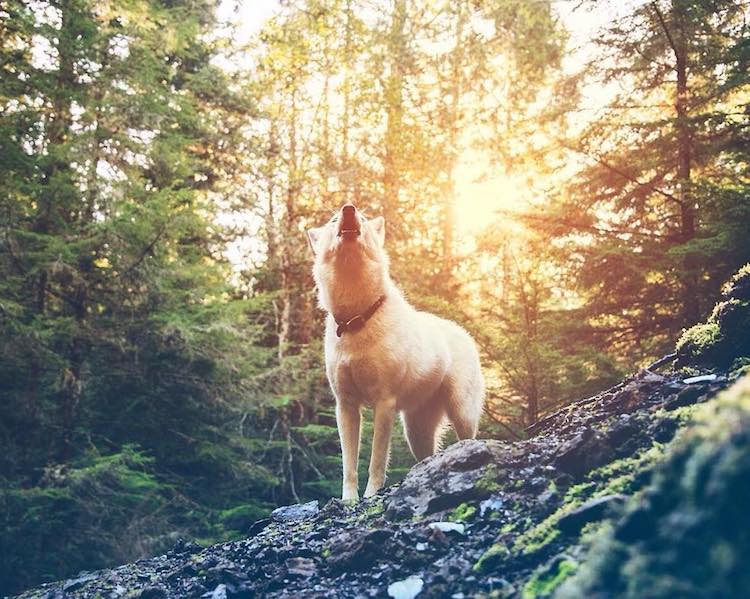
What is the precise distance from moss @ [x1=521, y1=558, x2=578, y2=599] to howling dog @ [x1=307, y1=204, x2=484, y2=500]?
2889 millimetres

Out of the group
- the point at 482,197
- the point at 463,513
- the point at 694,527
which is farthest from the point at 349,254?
the point at 482,197

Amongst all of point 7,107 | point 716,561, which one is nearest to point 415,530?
point 716,561

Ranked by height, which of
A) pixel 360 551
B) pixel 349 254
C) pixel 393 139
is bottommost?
pixel 360 551

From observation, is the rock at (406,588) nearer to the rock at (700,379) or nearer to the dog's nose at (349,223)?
the rock at (700,379)

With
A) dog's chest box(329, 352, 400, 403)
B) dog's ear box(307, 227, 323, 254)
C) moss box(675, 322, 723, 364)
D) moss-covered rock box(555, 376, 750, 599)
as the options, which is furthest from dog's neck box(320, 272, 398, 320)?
moss-covered rock box(555, 376, 750, 599)

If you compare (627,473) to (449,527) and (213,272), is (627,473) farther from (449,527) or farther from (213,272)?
(213,272)

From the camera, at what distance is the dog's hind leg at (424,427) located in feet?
20.8

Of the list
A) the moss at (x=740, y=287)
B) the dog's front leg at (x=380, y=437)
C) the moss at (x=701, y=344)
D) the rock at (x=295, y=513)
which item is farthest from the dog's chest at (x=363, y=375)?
the moss at (x=740, y=287)

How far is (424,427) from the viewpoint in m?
6.39

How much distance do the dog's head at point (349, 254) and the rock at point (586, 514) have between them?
303 cm

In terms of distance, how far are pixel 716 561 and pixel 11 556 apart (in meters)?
9.70

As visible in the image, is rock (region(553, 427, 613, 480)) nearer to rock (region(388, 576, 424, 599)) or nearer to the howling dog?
rock (region(388, 576, 424, 599))

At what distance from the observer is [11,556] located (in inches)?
338

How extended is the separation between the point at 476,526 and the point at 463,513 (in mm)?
191
